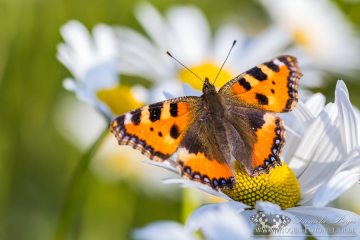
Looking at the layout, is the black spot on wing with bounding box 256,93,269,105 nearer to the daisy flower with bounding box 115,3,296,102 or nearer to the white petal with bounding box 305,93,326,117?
the white petal with bounding box 305,93,326,117

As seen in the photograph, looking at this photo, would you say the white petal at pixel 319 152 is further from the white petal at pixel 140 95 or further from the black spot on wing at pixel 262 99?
the white petal at pixel 140 95

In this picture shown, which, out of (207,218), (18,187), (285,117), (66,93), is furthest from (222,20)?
(207,218)

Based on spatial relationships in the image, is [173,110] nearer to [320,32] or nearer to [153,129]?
[153,129]

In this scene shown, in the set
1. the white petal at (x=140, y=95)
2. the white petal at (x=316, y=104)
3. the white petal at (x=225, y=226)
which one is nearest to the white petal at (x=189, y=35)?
the white petal at (x=140, y=95)

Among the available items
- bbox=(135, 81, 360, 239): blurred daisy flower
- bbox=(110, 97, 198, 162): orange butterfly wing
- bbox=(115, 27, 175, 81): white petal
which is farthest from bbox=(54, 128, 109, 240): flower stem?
bbox=(115, 27, 175, 81): white petal

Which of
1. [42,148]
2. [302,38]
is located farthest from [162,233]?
[302,38]

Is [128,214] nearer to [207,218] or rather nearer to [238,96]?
[238,96]
